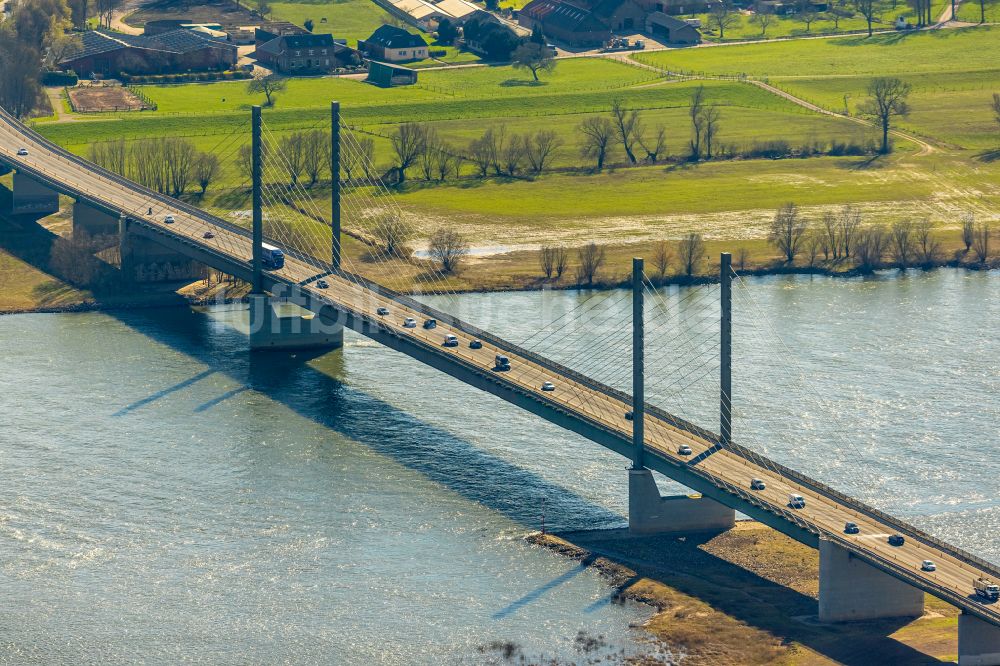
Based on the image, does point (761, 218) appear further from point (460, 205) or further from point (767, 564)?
point (767, 564)

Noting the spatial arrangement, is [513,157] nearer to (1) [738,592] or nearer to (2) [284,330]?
(2) [284,330]

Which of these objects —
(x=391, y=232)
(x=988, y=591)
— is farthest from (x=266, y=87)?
(x=988, y=591)

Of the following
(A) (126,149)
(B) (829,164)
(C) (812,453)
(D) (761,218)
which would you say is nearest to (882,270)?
(D) (761,218)

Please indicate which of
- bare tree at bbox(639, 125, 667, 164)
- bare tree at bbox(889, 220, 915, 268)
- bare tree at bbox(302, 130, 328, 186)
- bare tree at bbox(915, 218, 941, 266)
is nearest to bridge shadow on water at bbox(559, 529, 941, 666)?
bare tree at bbox(889, 220, 915, 268)

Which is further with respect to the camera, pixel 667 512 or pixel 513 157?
pixel 513 157

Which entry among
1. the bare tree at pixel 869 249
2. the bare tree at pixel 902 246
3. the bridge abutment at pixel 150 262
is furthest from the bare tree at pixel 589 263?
the bridge abutment at pixel 150 262

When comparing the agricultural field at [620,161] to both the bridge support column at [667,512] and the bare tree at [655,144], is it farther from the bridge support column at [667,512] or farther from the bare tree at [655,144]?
the bridge support column at [667,512]
